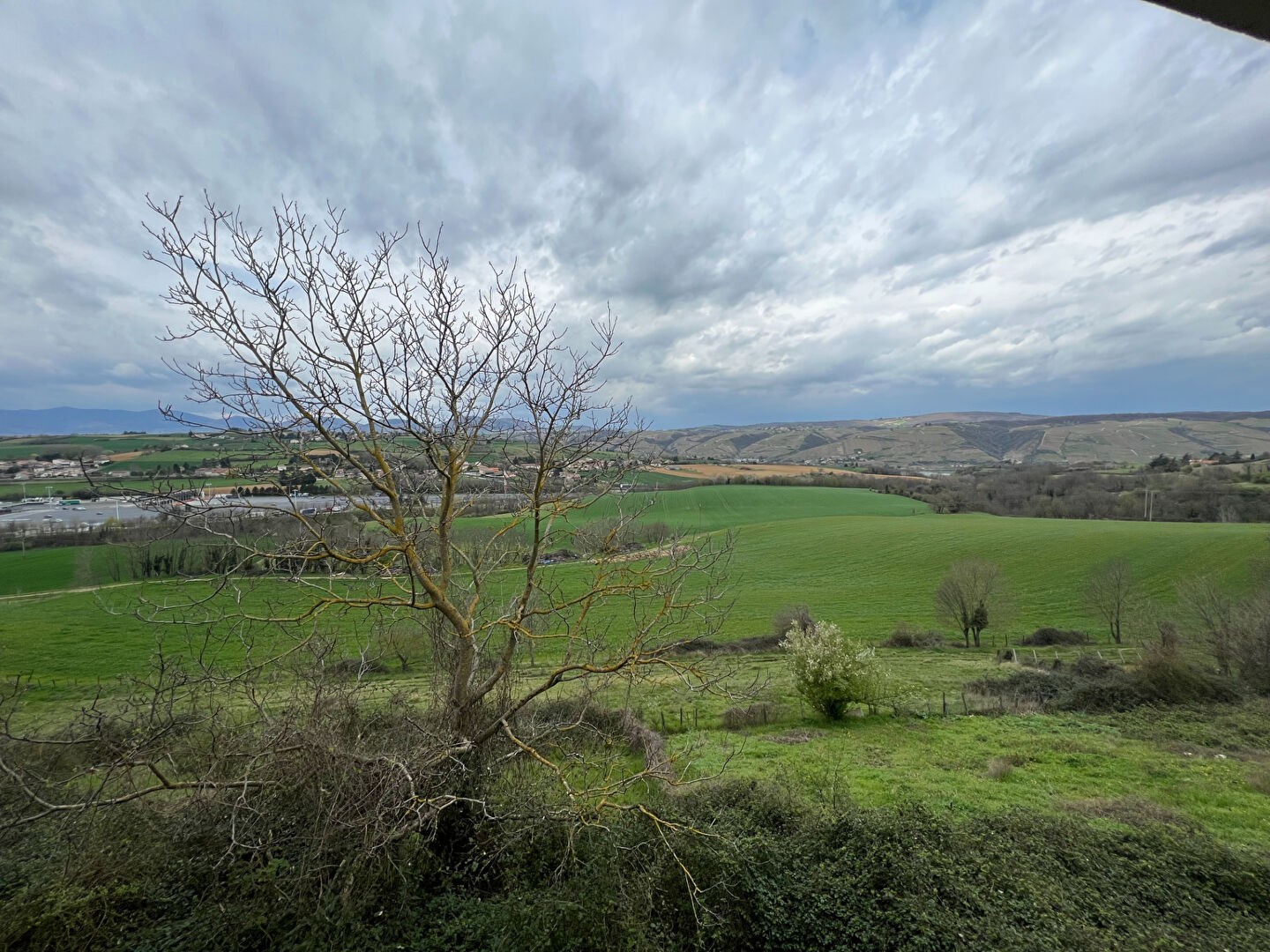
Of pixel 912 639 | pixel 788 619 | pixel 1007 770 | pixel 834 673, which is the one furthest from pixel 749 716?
pixel 912 639

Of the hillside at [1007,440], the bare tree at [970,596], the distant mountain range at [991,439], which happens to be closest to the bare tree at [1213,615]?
the bare tree at [970,596]

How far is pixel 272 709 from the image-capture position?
27.8 ft

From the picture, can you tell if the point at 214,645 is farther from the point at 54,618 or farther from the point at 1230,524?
the point at 1230,524

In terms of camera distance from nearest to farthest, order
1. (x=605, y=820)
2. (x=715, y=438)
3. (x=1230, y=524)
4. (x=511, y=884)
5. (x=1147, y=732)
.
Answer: (x=511, y=884), (x=605, y=820), (x=1147, y=732), (x=1230, y=524), (x=715, y=438)

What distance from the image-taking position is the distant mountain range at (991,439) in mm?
112125

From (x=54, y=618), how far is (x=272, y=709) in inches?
1298

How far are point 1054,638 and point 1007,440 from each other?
15202 cm

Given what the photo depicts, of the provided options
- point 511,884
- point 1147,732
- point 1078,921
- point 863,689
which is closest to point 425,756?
point 511,884

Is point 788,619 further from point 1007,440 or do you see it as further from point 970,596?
point 1007,440

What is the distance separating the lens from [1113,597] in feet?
92.3

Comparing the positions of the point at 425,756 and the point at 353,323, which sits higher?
the point at 353,323

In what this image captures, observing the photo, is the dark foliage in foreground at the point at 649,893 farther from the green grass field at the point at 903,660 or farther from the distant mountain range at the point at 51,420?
the distant mountain range at the point at 51,420

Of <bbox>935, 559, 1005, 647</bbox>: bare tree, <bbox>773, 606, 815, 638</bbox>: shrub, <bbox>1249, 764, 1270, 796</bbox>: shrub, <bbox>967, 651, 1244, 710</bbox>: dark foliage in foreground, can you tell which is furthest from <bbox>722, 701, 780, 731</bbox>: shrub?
<bbox>935, 559, 1005, 647</bbox>: bare tree

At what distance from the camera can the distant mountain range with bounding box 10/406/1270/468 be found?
368ft
